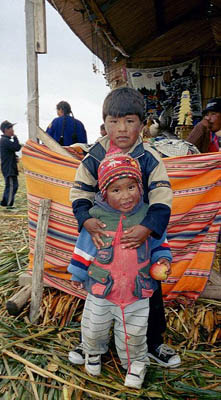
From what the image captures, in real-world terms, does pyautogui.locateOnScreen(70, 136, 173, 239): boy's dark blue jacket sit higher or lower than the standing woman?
lower

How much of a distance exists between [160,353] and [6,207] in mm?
6150

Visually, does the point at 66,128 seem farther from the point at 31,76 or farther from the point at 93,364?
the point at 93,364

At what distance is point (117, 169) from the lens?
1.52 meters

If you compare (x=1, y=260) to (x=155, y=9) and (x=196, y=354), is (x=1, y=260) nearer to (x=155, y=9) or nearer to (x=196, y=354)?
(x=196, y=354)

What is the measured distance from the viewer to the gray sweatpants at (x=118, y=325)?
5.59 ft

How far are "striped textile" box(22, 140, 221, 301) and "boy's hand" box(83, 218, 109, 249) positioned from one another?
0.88m

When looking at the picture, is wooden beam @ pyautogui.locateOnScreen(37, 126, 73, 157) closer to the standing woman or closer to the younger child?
the younger child

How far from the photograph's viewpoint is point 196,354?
85.7 inches

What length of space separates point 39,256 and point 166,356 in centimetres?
117

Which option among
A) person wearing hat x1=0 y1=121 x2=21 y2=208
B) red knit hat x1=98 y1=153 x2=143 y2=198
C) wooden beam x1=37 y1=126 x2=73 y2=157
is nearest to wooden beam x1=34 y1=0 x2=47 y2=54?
wooden beam x1=37 y1=126 x2=73 y2=157

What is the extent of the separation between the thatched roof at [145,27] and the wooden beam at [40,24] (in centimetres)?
248

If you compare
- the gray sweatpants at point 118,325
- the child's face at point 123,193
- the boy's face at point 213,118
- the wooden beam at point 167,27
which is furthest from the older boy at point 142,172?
the wooden beam at point 167,27

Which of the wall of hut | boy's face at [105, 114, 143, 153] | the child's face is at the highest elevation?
the wall of hut

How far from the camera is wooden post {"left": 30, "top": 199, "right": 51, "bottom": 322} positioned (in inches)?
97.8
